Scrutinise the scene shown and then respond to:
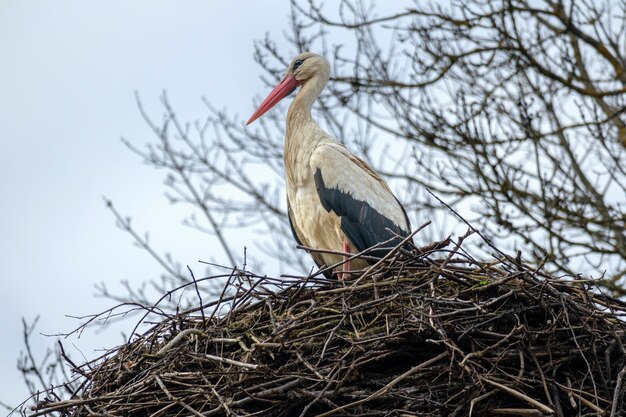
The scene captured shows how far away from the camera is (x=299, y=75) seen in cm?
839

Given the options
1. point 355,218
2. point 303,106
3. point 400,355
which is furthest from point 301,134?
point 400,355

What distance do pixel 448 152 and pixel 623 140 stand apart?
1322 mm

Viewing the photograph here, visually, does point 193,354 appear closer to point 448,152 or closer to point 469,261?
point 469,261

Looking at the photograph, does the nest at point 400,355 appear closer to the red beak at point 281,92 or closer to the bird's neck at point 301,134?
the bird's neck at point 301,134

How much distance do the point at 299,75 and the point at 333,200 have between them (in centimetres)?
136

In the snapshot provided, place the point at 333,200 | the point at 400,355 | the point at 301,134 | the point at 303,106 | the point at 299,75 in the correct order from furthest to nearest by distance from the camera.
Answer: the point at 299,75, the point at 303,106, the point at 301,134, the point at 333,200, the point at 400,355

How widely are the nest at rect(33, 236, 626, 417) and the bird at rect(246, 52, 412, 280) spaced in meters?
1.40

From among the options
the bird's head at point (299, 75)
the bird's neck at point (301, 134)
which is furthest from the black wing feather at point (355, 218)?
the bird's head at point (299, 75)

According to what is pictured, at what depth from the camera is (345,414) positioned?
5215 mm

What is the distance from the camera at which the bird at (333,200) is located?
24.2ft

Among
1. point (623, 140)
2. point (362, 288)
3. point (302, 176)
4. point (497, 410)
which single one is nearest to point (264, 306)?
point (362, 288)

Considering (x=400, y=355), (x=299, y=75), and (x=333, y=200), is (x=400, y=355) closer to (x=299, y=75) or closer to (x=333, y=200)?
(x=333, y=200)

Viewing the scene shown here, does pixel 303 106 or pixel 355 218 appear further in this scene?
pixel 303 106

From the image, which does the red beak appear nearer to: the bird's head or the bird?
the bird's head
